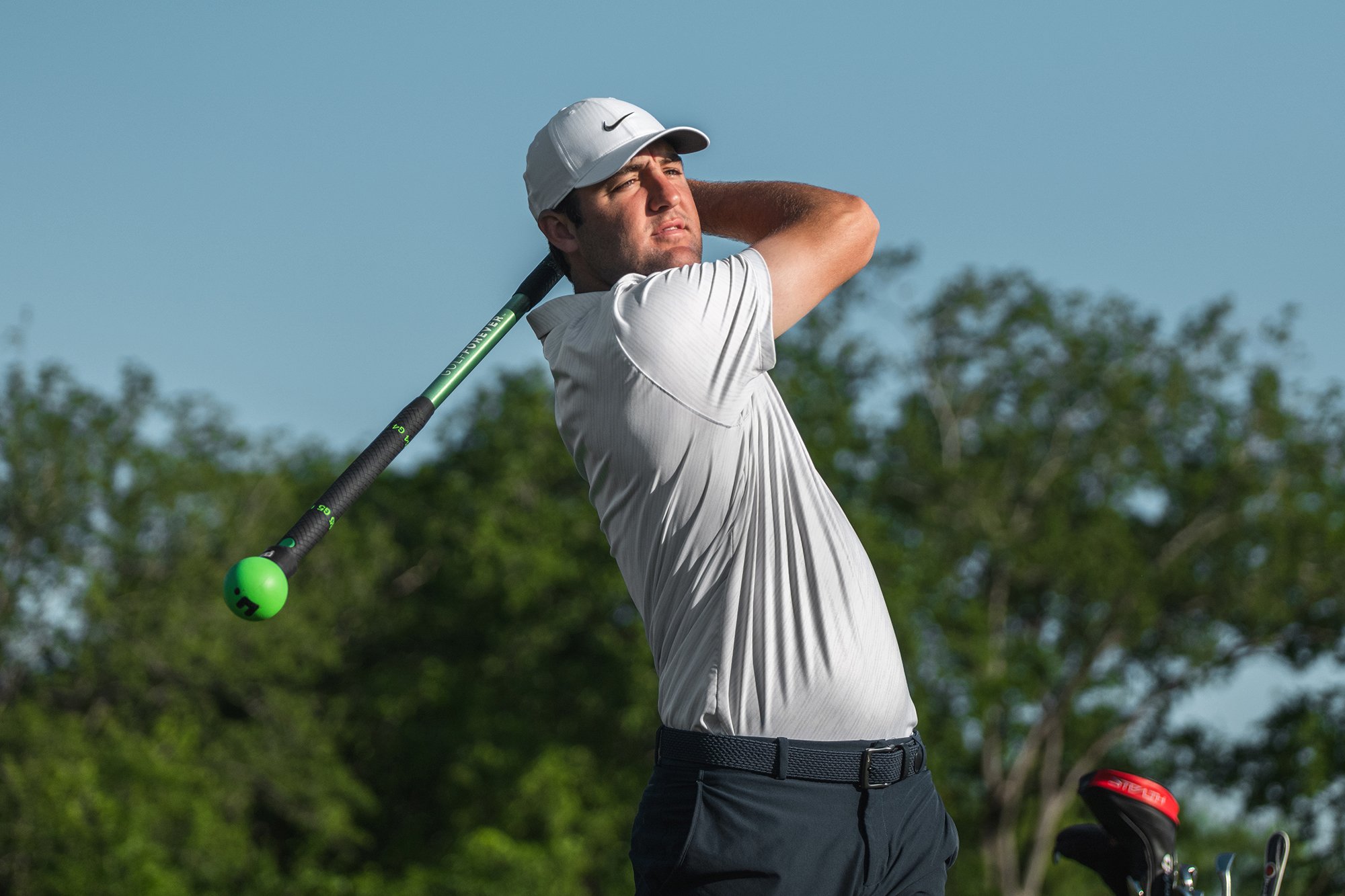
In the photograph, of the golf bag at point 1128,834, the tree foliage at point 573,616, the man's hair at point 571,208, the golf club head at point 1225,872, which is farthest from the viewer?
the tree foliage at point 573,616

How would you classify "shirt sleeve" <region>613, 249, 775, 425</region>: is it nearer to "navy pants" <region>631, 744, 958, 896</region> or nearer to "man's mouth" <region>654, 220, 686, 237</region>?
"man's mouth" <region>654, 220, 686, 237</region>

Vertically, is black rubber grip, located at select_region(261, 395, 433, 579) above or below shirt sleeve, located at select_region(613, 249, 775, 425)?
below

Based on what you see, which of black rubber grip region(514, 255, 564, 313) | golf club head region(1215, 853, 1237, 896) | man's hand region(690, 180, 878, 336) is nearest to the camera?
man's hand region(690, 180, 878, 336)

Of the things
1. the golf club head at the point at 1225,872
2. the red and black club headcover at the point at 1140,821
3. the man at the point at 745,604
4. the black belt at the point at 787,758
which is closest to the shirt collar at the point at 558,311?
the man at the point at 745,604

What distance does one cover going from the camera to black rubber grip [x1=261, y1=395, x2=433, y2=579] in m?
2.84

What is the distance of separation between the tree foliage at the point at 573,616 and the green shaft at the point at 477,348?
20153 mm

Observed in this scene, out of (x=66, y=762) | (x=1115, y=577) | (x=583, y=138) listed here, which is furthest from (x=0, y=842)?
(x=583, y=138)

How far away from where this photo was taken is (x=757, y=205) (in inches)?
122

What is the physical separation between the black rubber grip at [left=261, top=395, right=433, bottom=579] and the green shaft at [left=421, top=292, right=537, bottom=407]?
0.11ft

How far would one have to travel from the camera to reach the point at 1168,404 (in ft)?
90.2

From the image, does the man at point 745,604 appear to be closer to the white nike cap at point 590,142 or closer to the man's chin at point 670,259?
the man's chin at point 670,259

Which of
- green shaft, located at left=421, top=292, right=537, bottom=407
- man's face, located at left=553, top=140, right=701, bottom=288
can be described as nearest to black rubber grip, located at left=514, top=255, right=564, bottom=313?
green shaft, located at left=421, top=292, right=537, bottom=407

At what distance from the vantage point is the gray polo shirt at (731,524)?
261cm

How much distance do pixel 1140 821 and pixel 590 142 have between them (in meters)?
2.56
